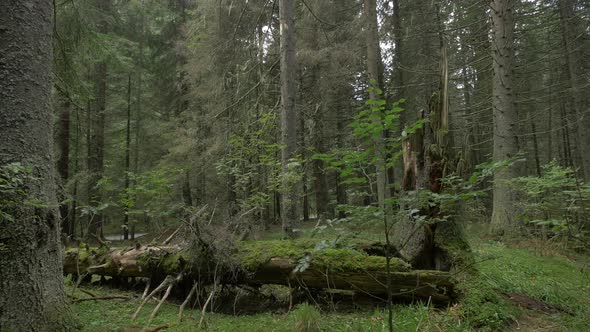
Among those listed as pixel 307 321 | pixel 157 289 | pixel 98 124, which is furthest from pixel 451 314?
pixel 98 124

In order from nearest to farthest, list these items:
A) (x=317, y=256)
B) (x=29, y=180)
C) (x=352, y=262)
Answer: (x=29, y=180), (x=352, y=262), (x=317, y=256)

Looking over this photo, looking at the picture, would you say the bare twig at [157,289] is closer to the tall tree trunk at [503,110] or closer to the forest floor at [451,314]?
the forest floor at [451,314]

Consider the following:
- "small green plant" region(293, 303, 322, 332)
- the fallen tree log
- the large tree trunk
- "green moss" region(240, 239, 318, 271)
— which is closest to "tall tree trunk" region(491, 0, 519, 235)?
the fallen tree log

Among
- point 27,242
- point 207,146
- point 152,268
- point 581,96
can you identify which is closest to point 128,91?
point 207,146

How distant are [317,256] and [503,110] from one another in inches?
263

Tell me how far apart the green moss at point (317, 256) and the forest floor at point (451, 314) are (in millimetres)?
516

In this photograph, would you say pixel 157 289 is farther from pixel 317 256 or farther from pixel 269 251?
pixel 317 256

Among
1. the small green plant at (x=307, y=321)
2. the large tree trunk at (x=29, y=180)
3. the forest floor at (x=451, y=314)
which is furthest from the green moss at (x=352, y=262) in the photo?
the large tree trunk at (x=29, y=180)

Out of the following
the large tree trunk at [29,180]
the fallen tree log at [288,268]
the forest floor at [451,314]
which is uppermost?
the large tree trunk at [29,180]

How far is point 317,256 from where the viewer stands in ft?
14.1

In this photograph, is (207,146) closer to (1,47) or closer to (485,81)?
(1,47)

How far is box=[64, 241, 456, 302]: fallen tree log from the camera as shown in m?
3.81

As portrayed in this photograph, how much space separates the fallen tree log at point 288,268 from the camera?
3.81 metres

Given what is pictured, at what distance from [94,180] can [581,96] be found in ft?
72.6
